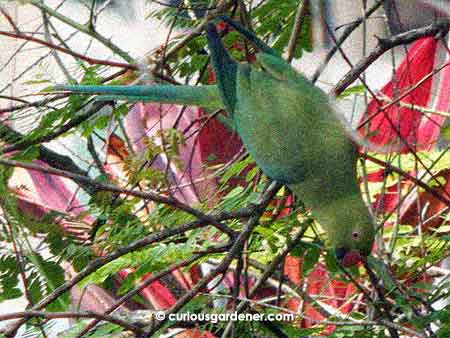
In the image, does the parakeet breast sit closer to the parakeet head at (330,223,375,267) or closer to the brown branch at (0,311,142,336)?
the parakeet head at (330,223,375,267)

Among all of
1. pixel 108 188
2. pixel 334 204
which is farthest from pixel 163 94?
pixel 334 204

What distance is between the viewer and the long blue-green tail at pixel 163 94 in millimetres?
880

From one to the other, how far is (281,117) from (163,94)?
157mm

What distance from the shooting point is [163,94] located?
891mm

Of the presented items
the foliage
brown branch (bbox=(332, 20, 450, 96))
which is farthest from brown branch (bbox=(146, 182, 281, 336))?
brown branch (bbox=(332, 20, 450, 96))

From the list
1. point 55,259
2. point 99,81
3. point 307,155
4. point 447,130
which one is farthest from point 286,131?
point 447,130

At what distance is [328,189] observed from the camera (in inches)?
35.9

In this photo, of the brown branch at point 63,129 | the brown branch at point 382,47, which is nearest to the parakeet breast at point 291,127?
the brown branch at point 382,47

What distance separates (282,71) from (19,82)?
0.74 m

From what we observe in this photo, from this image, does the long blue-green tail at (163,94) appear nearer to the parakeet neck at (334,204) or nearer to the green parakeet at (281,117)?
the green parakeet at (281,117)

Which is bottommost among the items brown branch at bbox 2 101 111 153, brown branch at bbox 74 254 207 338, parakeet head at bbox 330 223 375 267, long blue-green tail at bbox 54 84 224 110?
parakeet head at bbox 330 223 375 267

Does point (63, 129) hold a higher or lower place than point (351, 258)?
higher

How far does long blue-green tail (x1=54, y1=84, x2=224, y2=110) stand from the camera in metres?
0.88

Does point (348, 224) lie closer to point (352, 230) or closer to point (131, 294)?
point (352, 230)
